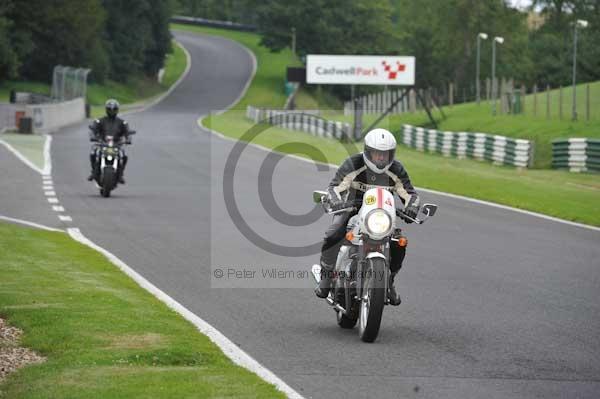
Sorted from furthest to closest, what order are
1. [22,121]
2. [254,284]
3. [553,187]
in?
1. [22,121]
2. [553,187]
3. [254,284]

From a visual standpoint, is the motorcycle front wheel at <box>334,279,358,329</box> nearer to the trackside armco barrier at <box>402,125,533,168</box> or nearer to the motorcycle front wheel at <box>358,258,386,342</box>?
the motorcycle front wheel at <box>358,258,386,342</box>

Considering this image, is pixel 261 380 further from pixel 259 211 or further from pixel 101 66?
pixel 101 66

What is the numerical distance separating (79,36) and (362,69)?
3652cm

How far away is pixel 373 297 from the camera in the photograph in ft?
33.3

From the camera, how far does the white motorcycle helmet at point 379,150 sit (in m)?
10.4

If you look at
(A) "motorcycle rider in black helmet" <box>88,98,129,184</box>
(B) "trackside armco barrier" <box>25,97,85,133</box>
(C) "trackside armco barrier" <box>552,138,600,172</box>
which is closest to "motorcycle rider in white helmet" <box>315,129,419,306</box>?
(A) "motorcycle rider in black helmet" <box>88,98,129,184</box>

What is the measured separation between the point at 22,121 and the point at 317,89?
62.7 m

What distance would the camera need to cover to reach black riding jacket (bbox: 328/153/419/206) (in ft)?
35.4

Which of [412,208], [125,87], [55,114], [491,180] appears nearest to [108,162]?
[491,180]

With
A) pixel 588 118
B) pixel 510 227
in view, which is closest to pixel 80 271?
pixel 510 227

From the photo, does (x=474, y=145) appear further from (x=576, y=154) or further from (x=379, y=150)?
(x=379, y=150)

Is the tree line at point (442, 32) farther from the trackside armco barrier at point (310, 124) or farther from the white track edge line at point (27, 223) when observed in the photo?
the white track edge line at point (27, 223)

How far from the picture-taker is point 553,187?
30.6m

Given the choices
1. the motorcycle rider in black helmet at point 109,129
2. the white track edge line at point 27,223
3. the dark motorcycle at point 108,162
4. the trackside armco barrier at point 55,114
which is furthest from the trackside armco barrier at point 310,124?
the white track edge line at point 27,223
